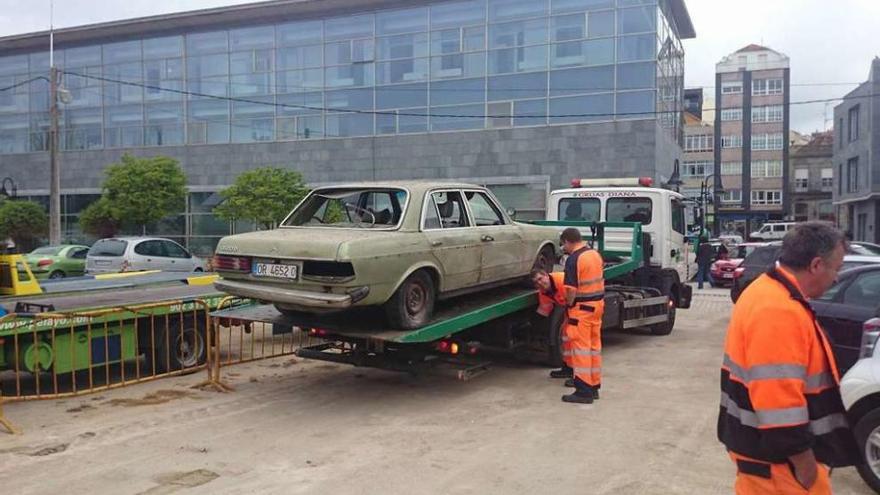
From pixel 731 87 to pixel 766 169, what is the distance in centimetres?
897

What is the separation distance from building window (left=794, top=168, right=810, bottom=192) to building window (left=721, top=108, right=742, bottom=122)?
8251 millimetres

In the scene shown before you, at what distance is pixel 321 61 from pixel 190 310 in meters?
24.2

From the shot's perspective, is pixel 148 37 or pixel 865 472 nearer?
pixel 865 472

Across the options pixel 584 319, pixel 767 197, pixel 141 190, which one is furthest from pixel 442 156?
pixel 767 197

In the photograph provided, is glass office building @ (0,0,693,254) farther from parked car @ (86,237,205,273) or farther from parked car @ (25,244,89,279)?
parked car @ (86,237,205,273)

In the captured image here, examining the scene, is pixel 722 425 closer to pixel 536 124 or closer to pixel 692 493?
pixel 692 493

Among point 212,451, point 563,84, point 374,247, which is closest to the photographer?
point 212,451

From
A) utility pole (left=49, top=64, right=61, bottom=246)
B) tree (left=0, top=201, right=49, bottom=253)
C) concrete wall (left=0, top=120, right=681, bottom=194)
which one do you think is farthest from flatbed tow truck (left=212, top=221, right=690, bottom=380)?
tree (left=0, top=201, right=49, bottom=253)

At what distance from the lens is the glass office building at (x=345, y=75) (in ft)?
87.2

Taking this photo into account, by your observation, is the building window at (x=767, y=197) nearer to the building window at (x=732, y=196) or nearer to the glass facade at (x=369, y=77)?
the building window at (x=732, y=196)

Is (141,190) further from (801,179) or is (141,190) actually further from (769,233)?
(801,179)

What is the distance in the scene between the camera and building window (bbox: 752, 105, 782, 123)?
228 ft

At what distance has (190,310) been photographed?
28.7ft

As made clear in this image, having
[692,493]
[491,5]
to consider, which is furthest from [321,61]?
[692,493]
